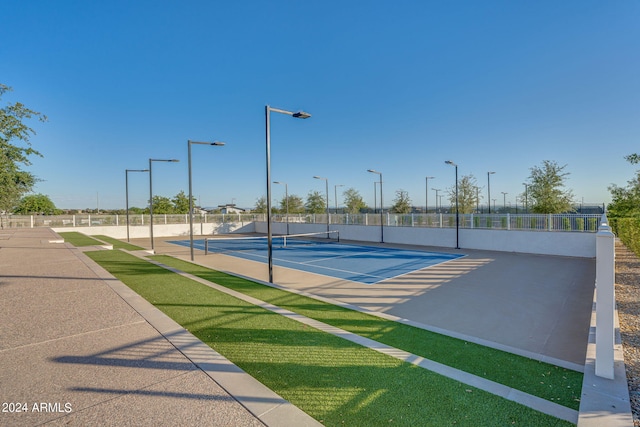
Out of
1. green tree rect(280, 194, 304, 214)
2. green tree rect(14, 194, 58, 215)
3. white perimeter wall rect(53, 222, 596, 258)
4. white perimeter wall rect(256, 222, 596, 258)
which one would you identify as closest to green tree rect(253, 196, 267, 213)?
green tree rect(280, 194, 304, 214)

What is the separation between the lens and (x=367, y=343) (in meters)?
4.81

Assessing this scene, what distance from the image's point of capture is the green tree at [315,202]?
169ft

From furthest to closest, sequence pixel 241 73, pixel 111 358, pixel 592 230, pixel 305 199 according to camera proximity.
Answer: pixel 305 199 → pixel 241 73 → pixel 592 230 → pixel 111 358

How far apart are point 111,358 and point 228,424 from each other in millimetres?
2294

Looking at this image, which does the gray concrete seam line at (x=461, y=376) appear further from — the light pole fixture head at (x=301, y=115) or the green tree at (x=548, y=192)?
the green tree at (x=548, y=192)

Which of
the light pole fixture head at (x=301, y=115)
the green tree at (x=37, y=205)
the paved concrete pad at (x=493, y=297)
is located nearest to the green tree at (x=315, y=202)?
the paved concrete pad at (x=493, y=297)

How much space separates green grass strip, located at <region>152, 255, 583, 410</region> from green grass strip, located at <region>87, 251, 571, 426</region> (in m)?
0.65

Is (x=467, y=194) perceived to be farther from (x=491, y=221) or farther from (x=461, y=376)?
(x=461, y=376)

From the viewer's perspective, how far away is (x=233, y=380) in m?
3.51

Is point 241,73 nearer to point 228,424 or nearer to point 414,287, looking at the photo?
point 414,287

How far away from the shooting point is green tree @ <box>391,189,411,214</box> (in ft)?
139

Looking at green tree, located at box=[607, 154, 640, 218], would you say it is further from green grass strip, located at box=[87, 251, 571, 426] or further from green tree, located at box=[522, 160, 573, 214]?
green grass strip, located at box=[87, 251, 571, 426]

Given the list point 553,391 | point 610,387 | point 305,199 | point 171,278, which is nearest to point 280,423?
point 553,391

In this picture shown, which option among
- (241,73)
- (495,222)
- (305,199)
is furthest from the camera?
(305,199)
